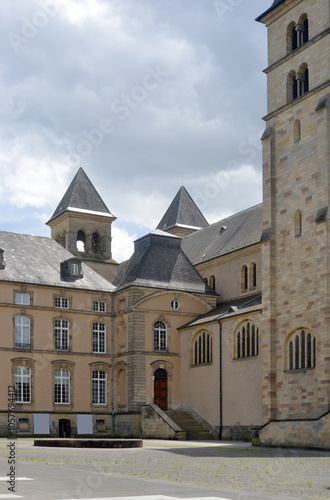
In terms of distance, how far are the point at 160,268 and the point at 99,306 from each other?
5414mm

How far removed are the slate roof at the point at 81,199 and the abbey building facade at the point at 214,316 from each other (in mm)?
14697

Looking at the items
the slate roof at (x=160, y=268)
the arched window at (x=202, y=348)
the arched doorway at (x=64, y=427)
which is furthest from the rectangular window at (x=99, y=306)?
the arched doorway at (x=64, y=427)

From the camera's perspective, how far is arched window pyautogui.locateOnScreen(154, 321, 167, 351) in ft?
171

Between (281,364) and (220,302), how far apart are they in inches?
735

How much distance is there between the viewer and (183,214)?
83.8 m

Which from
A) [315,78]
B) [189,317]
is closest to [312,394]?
[315,78]

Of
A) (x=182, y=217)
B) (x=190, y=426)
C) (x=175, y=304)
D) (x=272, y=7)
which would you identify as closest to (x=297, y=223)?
(x=272, y=7)

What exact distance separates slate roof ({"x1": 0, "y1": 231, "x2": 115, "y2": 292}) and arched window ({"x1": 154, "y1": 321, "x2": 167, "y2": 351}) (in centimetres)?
475

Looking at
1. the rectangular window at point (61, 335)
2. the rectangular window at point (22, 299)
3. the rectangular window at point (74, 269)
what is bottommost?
the rectangular window at point (61, 335)

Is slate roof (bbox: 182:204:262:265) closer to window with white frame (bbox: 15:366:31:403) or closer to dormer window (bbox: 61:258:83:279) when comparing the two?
dormer window (bbox: 61:258:83:279)

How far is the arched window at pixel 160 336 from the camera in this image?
171 ft

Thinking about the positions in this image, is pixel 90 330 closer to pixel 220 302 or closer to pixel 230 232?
pixel 220 302

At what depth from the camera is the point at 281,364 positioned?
3728cm

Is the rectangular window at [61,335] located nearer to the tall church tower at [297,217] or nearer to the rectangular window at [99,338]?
the rectangular window at [99,338]
